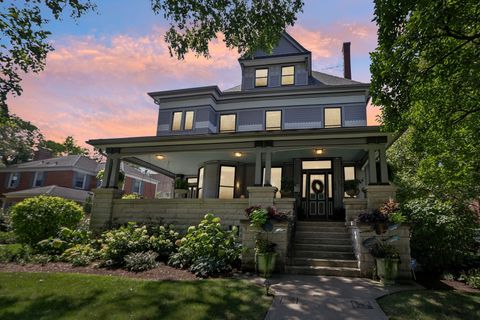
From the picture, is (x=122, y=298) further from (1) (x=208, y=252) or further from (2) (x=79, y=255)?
(2) (x=79, y=255)

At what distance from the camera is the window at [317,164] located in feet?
45.0

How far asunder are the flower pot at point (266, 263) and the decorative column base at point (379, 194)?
13.7ft

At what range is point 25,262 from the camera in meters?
7.80

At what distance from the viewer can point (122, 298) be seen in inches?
197

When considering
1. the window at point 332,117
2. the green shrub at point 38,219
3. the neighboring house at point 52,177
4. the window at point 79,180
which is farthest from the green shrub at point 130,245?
the window at point 79,180

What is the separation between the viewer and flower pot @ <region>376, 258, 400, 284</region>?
6473mm

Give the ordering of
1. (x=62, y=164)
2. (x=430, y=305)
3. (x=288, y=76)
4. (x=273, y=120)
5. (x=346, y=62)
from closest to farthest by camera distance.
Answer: (x=430, y=305) < (x=273, y=120) < (x=288, y=76) < (x=346, y=62) < (x=62, y=164)

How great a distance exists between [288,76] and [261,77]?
1.71m

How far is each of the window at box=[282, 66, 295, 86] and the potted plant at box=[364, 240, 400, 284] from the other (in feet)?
39.8

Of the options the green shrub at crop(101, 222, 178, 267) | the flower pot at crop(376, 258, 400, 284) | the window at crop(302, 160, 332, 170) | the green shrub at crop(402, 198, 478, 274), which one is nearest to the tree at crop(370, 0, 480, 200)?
the green shrub at crop(402, 198, 478, 274)

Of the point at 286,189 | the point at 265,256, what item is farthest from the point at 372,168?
the point at 265,256

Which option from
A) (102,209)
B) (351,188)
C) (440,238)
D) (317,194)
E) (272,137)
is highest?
(272,137)

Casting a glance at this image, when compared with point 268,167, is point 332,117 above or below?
above

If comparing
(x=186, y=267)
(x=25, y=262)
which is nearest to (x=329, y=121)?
(x=186, y=267)
